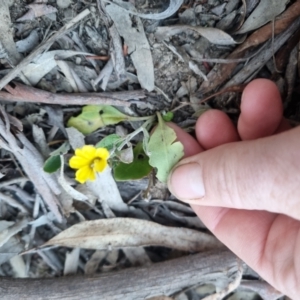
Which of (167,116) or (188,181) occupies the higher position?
(167,116)

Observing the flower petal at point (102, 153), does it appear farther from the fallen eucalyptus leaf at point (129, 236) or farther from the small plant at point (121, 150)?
the fallen eucalyptus leaf at point (129, 236)

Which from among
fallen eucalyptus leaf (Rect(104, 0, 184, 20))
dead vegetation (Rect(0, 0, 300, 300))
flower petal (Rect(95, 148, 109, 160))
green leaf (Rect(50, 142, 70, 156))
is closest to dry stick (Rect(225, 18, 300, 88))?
dead vegetation (Rect(0, 0, 300, 300))

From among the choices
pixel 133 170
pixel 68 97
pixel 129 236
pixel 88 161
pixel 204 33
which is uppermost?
pixel 204 33

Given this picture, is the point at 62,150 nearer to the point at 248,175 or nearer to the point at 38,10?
the point at 38,10

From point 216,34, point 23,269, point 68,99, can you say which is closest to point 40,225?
point 23,269

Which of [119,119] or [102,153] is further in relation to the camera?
[119,119]

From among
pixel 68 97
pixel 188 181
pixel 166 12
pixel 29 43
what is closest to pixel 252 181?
pixel 188 181

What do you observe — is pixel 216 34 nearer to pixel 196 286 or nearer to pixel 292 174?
pixel 292 174

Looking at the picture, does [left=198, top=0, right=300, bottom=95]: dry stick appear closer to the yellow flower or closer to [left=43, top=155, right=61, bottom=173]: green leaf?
the yellow flower
